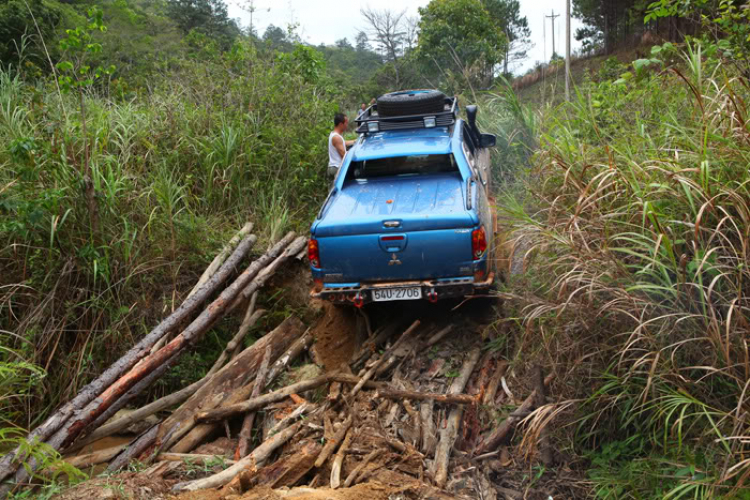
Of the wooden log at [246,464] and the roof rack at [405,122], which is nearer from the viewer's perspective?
the wooden log at [246,464]

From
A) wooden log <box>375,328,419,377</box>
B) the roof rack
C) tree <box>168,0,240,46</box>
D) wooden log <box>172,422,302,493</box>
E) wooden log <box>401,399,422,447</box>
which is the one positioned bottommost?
wooden log <box>172,422,302,493</box>

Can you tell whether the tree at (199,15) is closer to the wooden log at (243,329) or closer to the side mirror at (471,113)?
the side mirror at (471,113)

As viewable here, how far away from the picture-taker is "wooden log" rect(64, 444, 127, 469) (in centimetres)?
480

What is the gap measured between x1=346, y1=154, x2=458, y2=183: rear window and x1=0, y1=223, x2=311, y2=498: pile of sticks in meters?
1.24

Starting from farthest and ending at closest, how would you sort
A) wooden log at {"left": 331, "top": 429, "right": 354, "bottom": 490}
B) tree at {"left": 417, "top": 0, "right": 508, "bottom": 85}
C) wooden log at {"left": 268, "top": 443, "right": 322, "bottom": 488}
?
tree at {"left": 417, "top": 0, "right": 508, "bottom": 85} < wooden log at {"left": 268, "top": 443, "right": 322, "bottom": 488} < wooden log at {"left": 331, "top": 429, "right": 354, "bottom": 490}

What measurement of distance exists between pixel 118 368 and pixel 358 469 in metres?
2.48

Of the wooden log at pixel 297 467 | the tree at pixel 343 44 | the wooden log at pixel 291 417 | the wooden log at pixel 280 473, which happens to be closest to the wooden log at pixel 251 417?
the wooden log at pixel 291 417

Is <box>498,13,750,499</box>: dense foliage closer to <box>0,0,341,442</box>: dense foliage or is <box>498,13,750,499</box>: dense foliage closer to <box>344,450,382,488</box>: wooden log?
<box>344,450,382,488</box>: wooden log

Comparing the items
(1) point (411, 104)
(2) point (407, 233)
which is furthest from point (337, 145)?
(2) point (407, 233)

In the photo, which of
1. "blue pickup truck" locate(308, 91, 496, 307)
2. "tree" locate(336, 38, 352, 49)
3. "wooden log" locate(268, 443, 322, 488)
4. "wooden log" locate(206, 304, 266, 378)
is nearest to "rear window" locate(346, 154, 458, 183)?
"blue pickup truck" locate(308, 91, 496, 307)

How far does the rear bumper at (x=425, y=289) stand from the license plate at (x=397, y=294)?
0.09 ft

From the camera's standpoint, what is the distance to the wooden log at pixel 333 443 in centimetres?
434

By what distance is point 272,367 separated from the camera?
19.0ft

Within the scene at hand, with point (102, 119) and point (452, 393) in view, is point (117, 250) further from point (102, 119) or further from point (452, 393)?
point (452, 393)
